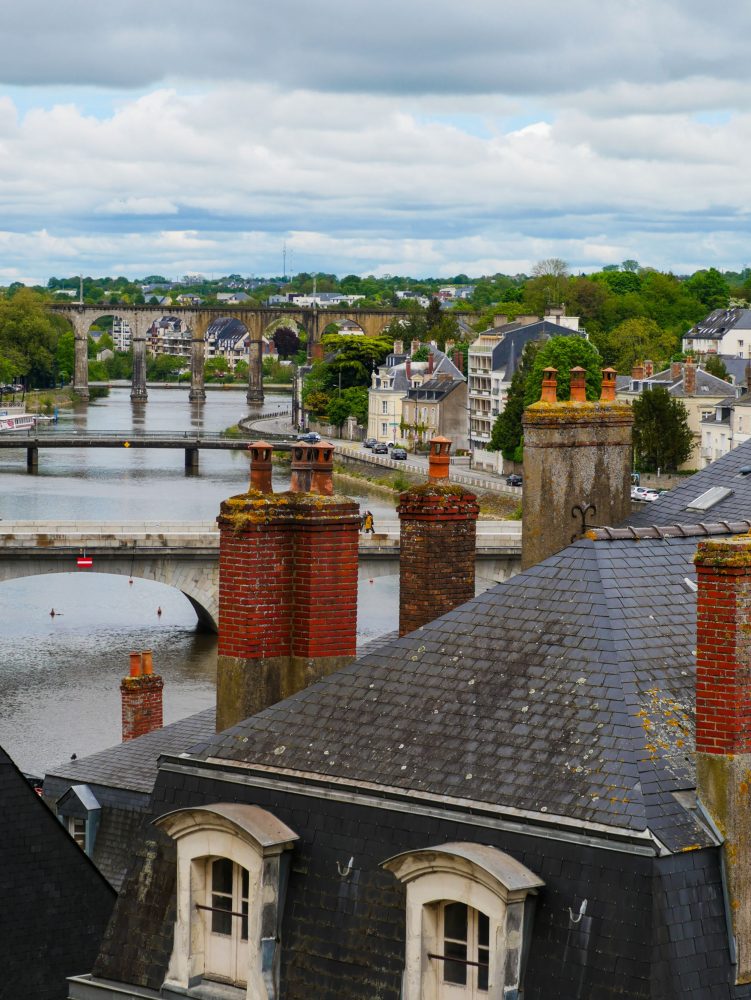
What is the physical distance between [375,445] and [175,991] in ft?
443

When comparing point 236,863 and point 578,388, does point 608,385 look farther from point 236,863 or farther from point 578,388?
point 236,863

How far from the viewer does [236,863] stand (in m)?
10.1

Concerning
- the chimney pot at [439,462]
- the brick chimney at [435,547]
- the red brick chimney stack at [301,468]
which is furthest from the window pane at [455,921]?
the chimney pot at [439,462]

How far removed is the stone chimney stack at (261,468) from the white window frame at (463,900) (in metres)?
3.74

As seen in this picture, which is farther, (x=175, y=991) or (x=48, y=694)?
(x=48, y=694)

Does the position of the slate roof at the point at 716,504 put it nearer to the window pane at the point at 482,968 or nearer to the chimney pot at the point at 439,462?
the chimney pot at the point at 439,462

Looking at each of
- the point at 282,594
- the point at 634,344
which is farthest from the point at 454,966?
the point at 634,344

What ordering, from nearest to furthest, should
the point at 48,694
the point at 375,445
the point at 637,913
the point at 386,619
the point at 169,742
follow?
the point at 637,913 → the point at 169,742 → the point at 48,694 → the point at 386,619 → the point at 375,445

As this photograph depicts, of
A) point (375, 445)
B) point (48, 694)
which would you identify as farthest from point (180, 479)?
point (48, 694)

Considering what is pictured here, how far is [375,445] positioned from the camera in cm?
14525

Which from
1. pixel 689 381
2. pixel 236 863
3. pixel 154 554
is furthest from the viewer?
pixel 689 381

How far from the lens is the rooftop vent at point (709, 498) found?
1845cm

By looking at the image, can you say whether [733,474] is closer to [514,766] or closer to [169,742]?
[169,742]

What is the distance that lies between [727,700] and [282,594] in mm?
3707
